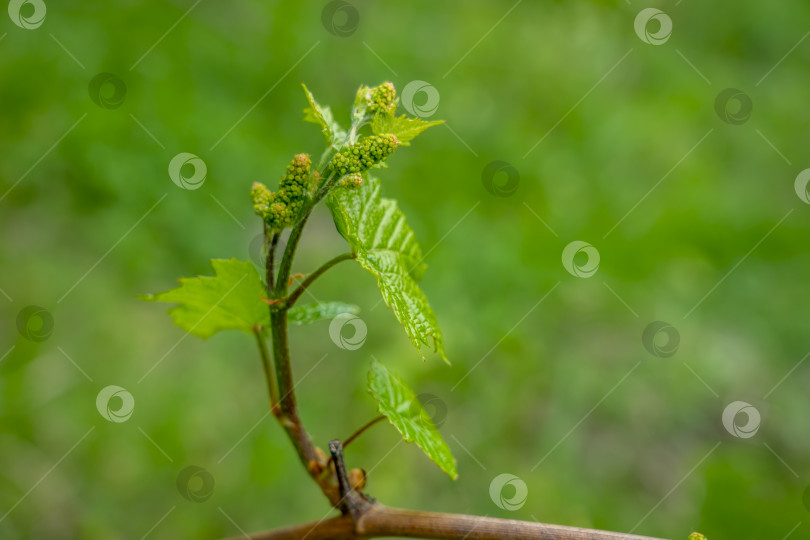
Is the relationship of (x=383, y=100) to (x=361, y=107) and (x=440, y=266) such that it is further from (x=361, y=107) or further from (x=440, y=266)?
(x=440, y=266)

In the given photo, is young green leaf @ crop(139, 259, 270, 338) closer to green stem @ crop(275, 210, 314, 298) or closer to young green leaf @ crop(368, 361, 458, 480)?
green stem @ crop(275, 210, 314, 298)

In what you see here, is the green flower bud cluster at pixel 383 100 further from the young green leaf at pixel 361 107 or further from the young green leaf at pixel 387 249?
the young green leaf at pixel 387 249

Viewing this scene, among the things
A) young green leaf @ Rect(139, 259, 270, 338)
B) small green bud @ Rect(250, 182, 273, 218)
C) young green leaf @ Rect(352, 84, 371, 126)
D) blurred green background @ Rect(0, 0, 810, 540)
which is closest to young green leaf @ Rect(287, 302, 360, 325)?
young green leaf @ Rect(139, 259, 270, 338)

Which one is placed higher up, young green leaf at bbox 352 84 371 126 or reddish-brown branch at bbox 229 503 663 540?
young green leaf at bbox 352 84 371 126

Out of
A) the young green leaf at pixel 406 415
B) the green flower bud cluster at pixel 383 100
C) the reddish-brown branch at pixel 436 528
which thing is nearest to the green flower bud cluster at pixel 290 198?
the green flower bud cluster at pixel 383 100

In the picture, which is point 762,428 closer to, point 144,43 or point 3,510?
point 3,510

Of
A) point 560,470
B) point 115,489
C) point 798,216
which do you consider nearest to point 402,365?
point 560,470
